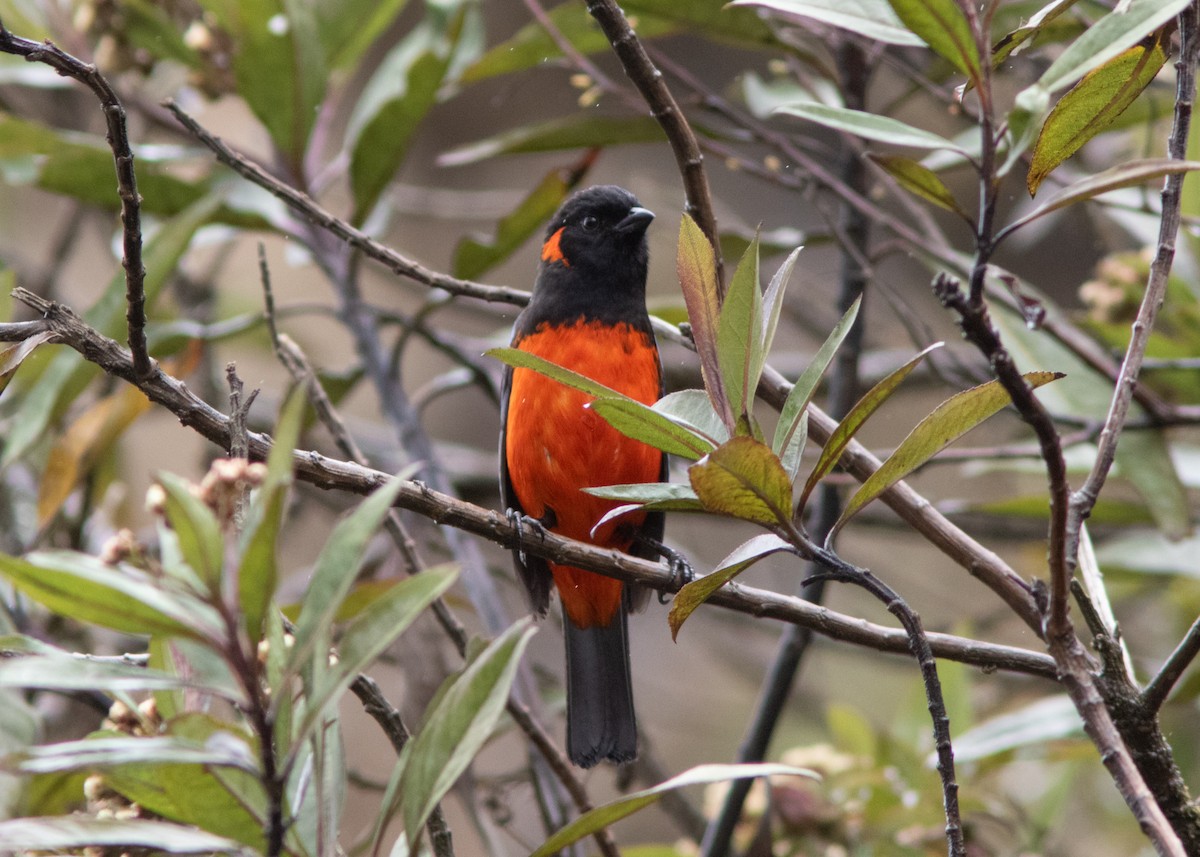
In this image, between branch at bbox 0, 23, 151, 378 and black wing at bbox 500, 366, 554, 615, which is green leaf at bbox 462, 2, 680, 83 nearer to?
Result: black wing at bbox 500, 366, 554, 615

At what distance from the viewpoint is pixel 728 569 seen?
1.70 m

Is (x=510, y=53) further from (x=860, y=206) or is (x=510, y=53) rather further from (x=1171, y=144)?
(x=1171, y=144)

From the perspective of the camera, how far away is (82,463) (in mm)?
3709

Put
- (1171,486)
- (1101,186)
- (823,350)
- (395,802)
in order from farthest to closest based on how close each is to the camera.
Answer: (1171,486), (823,350), (395,802), (1101,186)

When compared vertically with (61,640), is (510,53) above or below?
above

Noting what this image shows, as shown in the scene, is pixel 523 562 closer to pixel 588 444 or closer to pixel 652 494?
pixel 588 444

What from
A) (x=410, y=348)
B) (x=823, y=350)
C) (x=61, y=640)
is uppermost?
(x=410, y=348)

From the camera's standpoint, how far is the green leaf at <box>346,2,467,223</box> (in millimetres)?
4219

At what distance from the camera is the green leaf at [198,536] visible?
122 centimetres

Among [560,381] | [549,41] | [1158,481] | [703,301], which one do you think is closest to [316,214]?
[560,381]

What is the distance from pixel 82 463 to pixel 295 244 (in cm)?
138

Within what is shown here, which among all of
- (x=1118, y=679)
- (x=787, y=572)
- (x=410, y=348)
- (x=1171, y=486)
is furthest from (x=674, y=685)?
(x=1118, y=679)

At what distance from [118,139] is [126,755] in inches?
37.2

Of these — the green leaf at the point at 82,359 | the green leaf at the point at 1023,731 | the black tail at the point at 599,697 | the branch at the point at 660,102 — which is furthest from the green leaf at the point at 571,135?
the green leaf at the point at 1023,731
